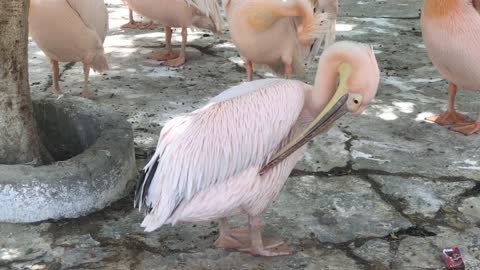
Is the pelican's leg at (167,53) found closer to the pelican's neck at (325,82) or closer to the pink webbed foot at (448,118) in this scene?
the pink webbed foot at (448,118)

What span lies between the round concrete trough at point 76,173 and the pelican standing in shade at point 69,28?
872 millimetres

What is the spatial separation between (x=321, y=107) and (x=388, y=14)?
5.09 meters

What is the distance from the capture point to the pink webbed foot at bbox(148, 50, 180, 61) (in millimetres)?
6168

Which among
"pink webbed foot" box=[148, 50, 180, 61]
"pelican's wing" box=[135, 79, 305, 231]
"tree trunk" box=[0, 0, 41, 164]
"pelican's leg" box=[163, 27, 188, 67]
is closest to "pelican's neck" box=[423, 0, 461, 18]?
"pelican's wing" box=[135, 79, 305, 231]

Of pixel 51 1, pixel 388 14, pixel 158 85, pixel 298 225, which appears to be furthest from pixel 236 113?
pixel 388 14

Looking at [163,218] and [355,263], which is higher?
[163,218]

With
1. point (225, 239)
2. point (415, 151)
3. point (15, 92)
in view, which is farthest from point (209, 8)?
point (225, 239)

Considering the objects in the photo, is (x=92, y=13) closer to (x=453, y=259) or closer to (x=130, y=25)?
(x=130, y=25)

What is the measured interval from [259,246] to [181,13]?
3206 mm

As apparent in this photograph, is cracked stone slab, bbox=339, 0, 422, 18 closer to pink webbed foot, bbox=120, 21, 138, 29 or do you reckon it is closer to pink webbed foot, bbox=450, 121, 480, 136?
pink webbed foot, bbox=120, 21, 138, 29

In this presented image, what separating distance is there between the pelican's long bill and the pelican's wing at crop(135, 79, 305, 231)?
85 mm

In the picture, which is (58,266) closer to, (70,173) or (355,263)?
(70,173)

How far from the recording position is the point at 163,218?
286cm

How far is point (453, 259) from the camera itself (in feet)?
9.92
